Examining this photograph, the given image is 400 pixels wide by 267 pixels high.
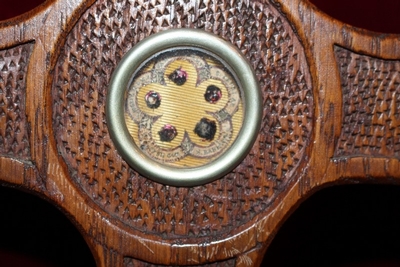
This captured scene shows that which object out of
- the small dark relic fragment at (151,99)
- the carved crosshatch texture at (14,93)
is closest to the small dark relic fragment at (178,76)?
the small dark relic fragment at (151,99)

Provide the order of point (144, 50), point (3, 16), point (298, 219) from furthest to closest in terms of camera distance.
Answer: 1. point (298, 219)
2. point (3, 16)
3. point (144, 50)

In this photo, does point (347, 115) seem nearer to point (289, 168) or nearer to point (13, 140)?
point (289, 168)

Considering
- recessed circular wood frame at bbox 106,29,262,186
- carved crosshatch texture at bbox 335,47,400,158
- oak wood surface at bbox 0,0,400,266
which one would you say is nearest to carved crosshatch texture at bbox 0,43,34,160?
oak wood surface at bbox 0,0,400,266

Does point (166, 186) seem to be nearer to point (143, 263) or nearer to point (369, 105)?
point (143, 263)

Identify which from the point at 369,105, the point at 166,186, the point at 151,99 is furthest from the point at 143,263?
the point at 369,105

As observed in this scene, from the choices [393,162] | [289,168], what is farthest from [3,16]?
[393,162]

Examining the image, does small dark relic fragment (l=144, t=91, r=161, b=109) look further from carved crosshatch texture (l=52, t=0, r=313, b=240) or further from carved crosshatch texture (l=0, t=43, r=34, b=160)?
carved crosshatch texture (l=0, t=43, r=34, b=160)
